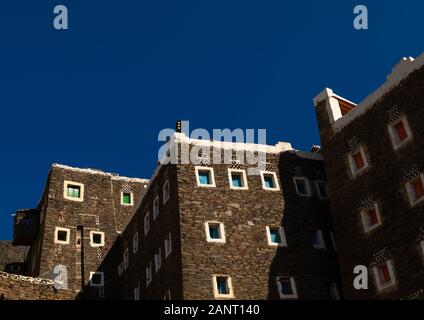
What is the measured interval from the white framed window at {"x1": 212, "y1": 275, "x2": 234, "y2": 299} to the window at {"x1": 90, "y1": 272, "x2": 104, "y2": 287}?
16.1 m

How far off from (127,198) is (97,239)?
5944 mm

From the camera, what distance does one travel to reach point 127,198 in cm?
5262

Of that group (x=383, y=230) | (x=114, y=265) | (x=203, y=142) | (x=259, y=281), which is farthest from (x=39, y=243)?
(x=383, y=230)

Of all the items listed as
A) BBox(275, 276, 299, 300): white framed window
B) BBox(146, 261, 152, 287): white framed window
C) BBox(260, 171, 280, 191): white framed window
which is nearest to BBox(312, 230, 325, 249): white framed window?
BBox(275, 276, 299, 300): white framed window

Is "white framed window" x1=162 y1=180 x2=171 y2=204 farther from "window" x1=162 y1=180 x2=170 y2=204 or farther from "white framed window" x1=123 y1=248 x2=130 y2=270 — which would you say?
"white framed window" x1=123 y1=248 x2=130 y2=270

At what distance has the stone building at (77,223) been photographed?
4541cm

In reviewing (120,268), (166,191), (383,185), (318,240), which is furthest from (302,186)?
(120,268)

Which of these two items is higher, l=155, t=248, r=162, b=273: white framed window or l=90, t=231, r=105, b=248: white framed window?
l=90, t=231, r=105, b=248: white framed window

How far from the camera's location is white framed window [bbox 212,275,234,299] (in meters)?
31.5

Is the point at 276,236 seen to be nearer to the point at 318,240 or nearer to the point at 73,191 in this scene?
the point at 318,240

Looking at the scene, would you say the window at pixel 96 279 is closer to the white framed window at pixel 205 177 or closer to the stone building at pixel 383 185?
the white framed window at pixel 205 177

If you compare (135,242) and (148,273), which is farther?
(135,242)

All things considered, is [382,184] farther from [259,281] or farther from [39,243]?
[39,243]

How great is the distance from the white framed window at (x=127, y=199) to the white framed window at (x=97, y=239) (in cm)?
458
